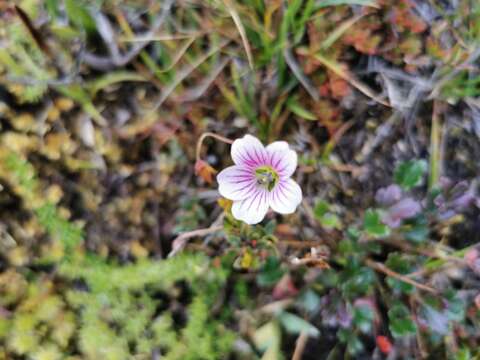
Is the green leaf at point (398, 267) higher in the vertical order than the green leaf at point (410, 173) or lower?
lower

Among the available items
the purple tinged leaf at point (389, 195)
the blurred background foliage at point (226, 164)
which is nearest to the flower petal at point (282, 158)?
the blurred background foliage at point (226, 164)

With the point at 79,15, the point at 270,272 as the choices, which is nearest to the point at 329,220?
the point at 270,272

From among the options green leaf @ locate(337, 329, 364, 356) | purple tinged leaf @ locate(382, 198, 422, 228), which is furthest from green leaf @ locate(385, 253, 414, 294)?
green leaf @ locate(337, 329, 364, 356)

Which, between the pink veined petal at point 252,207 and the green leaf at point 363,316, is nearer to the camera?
the pink veined petal at point 252,207

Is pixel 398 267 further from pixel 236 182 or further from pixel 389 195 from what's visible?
pixel 236 182

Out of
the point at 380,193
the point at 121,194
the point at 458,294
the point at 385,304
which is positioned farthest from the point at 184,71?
the point at 458,294

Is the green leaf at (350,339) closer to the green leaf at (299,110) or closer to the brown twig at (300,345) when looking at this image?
the brown twig at (300,345)
